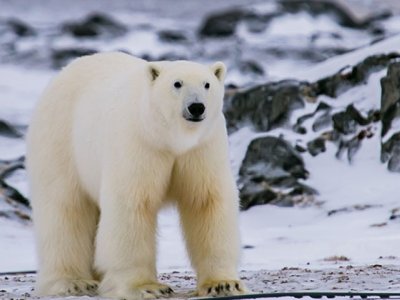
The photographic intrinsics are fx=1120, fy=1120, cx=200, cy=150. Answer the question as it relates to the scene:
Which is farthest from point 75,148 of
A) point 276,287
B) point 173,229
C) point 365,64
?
point 365,64

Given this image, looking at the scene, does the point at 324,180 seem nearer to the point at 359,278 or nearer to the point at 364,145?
the point at 364,145

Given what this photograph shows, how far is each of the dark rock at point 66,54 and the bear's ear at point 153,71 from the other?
26030mm

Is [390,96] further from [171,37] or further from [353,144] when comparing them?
[171,37]

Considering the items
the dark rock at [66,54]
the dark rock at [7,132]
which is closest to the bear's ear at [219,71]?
the dark rock at [7,132]

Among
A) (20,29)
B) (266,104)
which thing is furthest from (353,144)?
(20,29)

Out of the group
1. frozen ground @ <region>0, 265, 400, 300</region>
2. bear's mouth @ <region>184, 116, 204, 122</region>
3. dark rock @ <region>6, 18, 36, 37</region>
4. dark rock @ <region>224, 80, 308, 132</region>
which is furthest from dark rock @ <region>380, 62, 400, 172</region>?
dark rock @ <region>6, 18, 36, 37</region>

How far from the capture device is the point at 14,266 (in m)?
9.98

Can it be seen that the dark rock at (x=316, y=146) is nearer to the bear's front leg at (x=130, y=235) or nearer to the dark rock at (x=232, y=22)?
the bear's front leg at (x=130, y=235)

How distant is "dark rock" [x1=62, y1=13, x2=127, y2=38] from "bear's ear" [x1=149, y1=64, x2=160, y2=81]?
31.7 m

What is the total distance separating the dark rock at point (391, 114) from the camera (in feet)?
41.3

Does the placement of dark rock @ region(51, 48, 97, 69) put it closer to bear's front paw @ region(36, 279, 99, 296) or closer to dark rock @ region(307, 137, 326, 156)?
dark rock @ region(307, 137, 326, 156)

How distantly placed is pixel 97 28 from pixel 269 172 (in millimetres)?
26356

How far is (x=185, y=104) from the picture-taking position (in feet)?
19.6


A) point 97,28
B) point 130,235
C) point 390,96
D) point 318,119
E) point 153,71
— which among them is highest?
point 97,28
